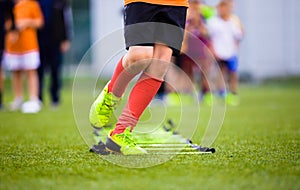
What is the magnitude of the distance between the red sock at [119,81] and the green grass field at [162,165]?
Answer: 0.48 metres

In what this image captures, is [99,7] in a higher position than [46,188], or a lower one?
lower

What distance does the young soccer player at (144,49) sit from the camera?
13.8 feet

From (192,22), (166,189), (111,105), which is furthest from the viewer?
(192,22)

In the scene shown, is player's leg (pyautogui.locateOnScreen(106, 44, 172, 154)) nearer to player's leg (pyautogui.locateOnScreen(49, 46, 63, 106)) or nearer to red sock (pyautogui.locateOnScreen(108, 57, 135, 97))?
red sock (pyautogui.locateOnScreen(108, 57, 135, 97))

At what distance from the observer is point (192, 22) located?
1146 cm

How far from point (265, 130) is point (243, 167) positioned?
2.59 m

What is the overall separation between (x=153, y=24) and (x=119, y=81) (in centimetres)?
51

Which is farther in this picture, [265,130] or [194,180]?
[265,130]

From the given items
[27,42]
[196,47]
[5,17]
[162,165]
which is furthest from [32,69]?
[162,165]

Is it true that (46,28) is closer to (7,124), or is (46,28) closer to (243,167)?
(7,124)

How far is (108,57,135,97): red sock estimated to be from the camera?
450cm

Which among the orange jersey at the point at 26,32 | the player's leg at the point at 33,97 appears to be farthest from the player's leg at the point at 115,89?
the orange jersey at the point at 26,32

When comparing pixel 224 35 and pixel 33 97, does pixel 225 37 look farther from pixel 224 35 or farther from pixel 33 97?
pixel 33 97

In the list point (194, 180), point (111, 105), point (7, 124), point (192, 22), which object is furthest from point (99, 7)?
point (194, 180)
